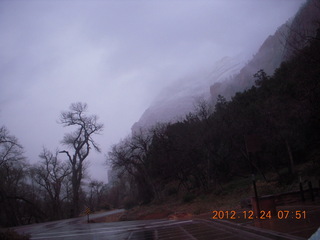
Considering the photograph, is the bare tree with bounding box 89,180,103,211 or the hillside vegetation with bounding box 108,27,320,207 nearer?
the hillside vegetation with bounding box 108,27,320,207

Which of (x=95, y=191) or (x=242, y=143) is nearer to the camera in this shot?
(x=242, y=143)

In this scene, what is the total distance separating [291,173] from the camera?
23.2 meters

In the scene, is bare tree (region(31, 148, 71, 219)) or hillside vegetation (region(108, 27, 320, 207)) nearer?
hillside vegetation (region(108, 27, 320, 207))

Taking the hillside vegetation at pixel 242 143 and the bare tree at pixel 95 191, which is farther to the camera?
the bare tree at pixel 95 191

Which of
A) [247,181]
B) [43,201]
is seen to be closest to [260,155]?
[247,181]

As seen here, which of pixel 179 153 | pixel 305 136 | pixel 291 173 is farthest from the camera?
pixel 179 153

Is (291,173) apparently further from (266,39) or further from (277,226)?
(266,39)

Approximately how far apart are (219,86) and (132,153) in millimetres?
67879

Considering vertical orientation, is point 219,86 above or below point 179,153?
above

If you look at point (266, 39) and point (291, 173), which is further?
point (266, 39)

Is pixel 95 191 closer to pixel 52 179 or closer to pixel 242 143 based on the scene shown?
pixel 52 179

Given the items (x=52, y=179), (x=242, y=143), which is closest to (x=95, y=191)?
(x=52, y=179)

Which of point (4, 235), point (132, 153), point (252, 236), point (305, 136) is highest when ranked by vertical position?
point (132, 153)

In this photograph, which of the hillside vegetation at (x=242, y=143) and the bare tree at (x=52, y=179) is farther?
the bare tree at (x=52, y=179)
